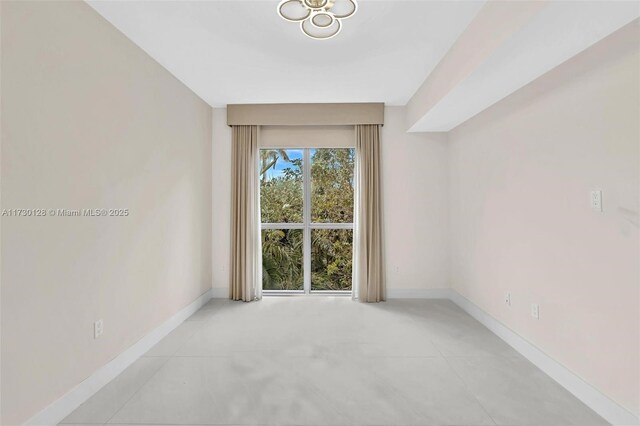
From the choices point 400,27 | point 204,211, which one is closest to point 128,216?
point 204,211

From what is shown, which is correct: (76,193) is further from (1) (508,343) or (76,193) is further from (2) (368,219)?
(1) (508,343)

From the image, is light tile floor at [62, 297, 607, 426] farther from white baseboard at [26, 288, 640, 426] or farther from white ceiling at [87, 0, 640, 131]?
white ceiling at [87, 0, 640, 131]

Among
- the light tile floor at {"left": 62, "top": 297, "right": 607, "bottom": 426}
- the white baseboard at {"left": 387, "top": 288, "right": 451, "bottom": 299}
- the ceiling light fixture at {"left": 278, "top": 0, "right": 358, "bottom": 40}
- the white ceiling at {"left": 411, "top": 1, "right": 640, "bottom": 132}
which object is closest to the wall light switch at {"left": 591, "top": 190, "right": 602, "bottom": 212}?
the white ceiling at {"left": 411, "top": 1, "right": 640, "bottom": 132}

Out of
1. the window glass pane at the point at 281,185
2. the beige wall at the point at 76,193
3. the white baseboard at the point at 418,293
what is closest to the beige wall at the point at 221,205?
the window glass pane at the point at 281,185

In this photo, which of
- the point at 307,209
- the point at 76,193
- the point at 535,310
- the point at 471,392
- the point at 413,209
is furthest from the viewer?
the point at 307,209

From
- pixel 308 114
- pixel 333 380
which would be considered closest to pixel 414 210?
pixel 308 114

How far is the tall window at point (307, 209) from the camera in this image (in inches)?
161

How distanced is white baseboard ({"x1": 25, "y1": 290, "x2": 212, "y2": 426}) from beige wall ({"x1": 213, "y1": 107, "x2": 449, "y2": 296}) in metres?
1.24

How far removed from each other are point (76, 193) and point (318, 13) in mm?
1965

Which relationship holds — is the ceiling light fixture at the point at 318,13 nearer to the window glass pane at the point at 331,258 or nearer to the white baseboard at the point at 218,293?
the window glass pane at the point at 331,258

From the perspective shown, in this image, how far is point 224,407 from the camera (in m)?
1.79

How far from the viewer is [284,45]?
2.38 metres

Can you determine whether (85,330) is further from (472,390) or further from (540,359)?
(540,359)

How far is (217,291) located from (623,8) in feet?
14.4
